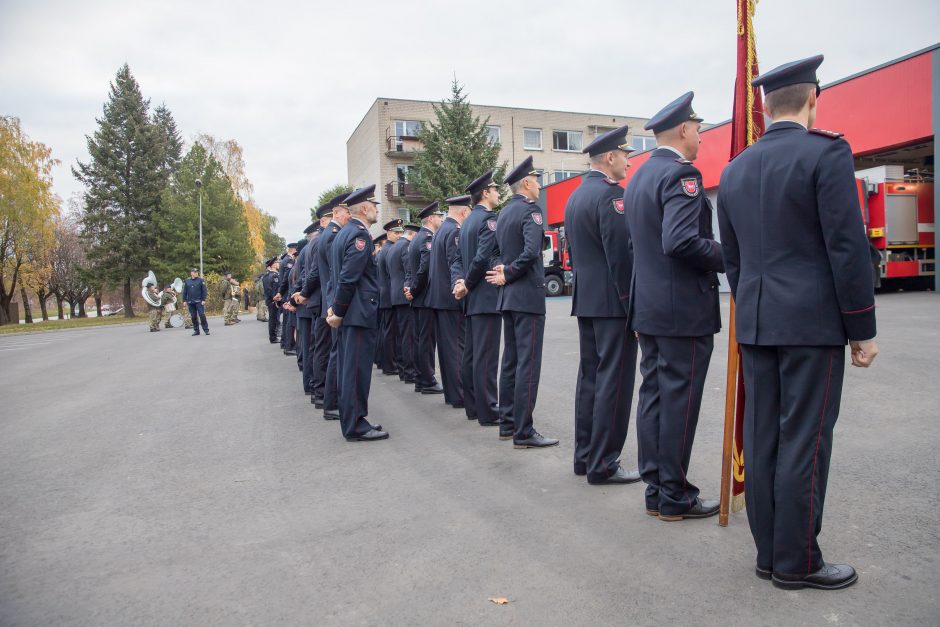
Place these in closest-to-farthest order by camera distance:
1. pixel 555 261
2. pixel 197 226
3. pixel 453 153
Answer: pixel 555 261 < pixel 453 153 < pixel 197 226

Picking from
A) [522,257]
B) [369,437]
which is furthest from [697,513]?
[369,437]

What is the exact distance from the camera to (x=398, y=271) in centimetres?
947

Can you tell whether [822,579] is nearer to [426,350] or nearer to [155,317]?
[426,350]

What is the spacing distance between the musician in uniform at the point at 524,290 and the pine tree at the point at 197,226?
41.7 meters

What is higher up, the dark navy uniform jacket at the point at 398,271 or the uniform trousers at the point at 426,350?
the dark navy uniform jacket at the point at 398,271

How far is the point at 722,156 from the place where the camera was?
81.0 feet

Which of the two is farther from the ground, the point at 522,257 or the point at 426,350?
the point at 522,257

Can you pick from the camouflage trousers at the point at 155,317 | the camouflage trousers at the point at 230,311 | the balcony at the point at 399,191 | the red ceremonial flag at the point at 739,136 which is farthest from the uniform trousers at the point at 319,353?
the balcony at the point at 399,191

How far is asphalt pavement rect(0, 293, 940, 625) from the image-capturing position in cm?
294

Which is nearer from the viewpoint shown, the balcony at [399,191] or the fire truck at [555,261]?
the fire truck at [555,261]

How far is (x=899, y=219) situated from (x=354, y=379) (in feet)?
60.8

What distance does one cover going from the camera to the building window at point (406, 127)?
49125 mm

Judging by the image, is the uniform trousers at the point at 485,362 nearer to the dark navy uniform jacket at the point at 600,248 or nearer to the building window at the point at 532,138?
the dark navy uniform jacket at the point at 600,248

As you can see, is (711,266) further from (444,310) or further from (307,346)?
(307,346)
